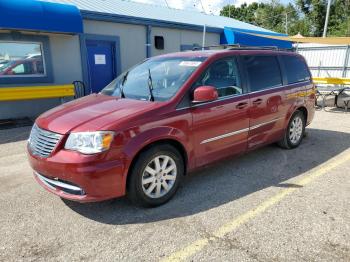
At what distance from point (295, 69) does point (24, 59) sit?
7.45 m

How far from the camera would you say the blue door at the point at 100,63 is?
34.3 ft

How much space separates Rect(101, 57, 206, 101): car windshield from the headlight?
0.91 meters

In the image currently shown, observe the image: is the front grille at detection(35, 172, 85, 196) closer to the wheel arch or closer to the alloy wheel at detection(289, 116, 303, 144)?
the alloy wheel at detection(289, 116, 303, 144)

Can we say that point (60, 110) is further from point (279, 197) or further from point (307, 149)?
point (307, 149)

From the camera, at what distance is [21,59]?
8.92 meters

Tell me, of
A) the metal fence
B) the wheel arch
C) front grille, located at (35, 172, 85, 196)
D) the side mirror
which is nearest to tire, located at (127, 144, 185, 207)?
front grille, located at (35, 172, 85, 196)

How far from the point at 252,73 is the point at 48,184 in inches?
127

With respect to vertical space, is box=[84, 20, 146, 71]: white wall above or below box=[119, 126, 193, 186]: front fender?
above

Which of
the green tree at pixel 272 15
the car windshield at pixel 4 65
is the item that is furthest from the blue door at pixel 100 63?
the green tree at pixel 272 15

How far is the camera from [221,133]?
164 inches

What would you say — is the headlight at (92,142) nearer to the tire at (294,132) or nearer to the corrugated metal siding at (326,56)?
the tire at (294,132)

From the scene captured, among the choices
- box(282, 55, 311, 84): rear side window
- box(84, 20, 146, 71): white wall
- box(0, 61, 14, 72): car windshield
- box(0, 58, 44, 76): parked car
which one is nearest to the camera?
box(282, 55, 311, 84): rear side window

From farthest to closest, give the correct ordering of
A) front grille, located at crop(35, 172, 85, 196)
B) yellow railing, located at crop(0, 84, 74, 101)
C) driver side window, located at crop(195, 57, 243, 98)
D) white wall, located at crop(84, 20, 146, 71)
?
white wall, located at crop(84, 20, 146, 71)
yellow railing, located at crop(0, 84, 74, 101)
driver side window, located at crop(195, 57, 243, 98)
front grille, located at crop(35, 172, 85, 196)

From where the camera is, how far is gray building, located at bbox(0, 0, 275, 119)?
8258mm
